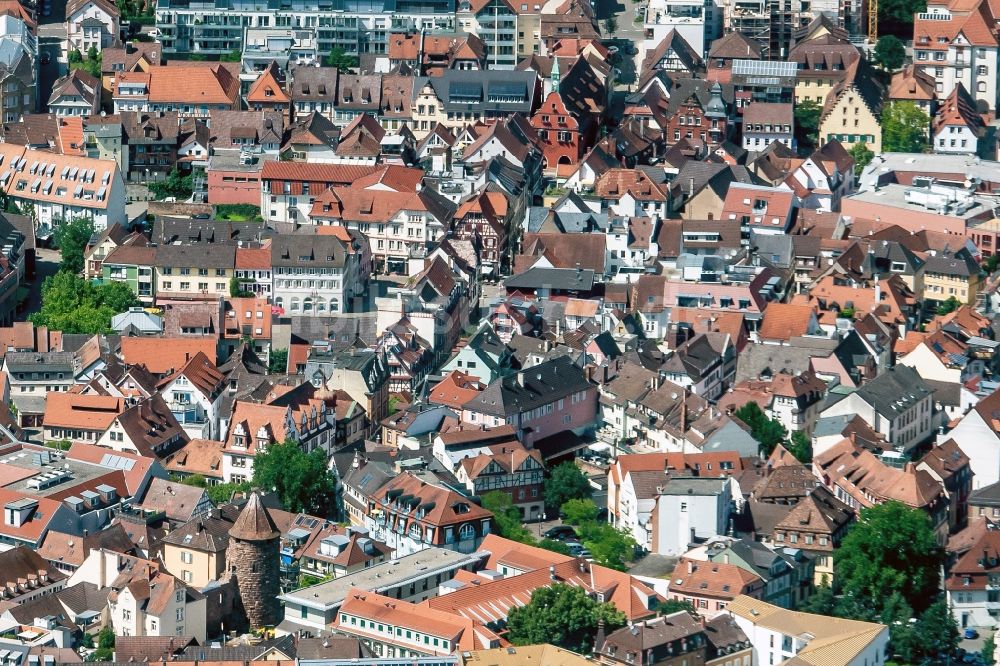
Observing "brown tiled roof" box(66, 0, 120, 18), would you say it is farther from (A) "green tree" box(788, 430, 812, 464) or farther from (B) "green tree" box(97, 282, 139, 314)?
(A) "green tree" box(788, 430, 812, 464)

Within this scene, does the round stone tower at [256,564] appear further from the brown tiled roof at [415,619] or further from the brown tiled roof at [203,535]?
the brown tiled roof at [415,619]

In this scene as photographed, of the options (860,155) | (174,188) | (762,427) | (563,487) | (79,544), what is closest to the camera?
(79,544)

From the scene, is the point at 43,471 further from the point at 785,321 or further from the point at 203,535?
the point at 785,321

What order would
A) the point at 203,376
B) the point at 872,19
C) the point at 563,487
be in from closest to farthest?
the point at 563,487, the point at 203,376, the point at 872,19

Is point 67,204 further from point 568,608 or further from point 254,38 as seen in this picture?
point 568,608

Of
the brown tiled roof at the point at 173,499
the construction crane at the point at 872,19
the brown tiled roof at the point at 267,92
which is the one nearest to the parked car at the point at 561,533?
the brown tiled roof at the point at 173,499

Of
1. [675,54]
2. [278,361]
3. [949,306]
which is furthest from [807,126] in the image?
[278,361]

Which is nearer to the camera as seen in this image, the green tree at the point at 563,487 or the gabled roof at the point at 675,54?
the green tree at the point at 563,487
